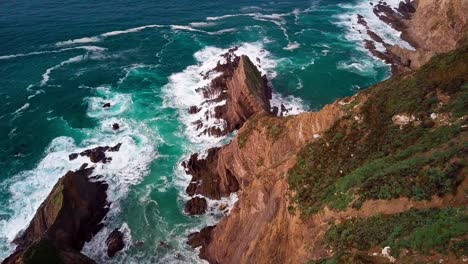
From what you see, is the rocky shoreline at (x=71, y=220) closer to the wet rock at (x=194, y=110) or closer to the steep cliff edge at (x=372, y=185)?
the steep cliff edge at (x=372, y=185)

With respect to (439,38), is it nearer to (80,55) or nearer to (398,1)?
(398,1)

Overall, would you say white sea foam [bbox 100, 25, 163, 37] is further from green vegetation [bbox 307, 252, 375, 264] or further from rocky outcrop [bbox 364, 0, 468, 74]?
green vegetation [bbox 307, 252, 375, 264]

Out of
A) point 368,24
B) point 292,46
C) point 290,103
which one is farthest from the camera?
point 368,24

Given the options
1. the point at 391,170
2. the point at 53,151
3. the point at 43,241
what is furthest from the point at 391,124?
the point at 53,151

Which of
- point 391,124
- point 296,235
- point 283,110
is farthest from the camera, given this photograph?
point 283,110

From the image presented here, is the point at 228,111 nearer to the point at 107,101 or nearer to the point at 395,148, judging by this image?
the point at 107,101

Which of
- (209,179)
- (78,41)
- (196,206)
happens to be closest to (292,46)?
(78,41)

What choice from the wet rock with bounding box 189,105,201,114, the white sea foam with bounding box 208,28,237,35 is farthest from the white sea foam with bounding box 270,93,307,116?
the white sea foam with bounding box 208,28,237,35
